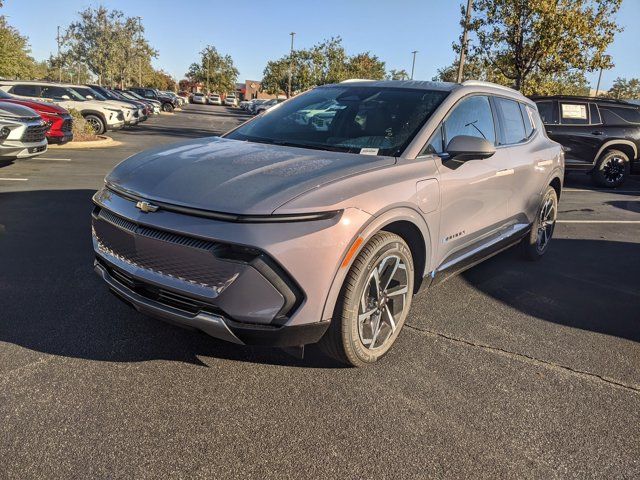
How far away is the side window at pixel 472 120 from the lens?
138 inches

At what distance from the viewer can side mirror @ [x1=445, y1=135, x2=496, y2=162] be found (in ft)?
10.4

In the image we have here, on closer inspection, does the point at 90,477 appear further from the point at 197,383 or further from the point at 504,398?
the point at 504,398

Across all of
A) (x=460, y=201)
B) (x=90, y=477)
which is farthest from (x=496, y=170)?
(x=90, y=477)

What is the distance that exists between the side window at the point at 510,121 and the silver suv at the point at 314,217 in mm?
350

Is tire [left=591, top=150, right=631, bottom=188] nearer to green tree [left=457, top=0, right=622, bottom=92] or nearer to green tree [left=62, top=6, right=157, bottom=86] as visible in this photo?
green tree [left=457, top=0, right=622, bottom=92]

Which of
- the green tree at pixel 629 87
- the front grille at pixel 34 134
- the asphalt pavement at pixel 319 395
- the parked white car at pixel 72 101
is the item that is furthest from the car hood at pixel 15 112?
the green tree at pixel 629 87

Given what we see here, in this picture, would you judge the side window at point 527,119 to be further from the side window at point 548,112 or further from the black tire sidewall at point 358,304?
the side window at point 548,112

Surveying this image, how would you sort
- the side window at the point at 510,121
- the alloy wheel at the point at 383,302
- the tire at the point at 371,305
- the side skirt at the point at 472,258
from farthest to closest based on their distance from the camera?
the side window at the point at 510,121 → the side skirt at the point at 472,258 → the alloy wheel at the point at 383,302 → the tire at the point at 371,305

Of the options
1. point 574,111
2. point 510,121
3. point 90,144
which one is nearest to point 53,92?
point 90,144

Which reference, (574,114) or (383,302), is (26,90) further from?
(383,302)

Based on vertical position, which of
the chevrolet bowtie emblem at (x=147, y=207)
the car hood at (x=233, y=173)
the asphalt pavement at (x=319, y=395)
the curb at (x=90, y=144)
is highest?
the car hood at (x=233, y=173)

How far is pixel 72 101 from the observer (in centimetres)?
1727

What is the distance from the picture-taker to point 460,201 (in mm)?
3451

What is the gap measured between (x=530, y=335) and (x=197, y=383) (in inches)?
93.4
